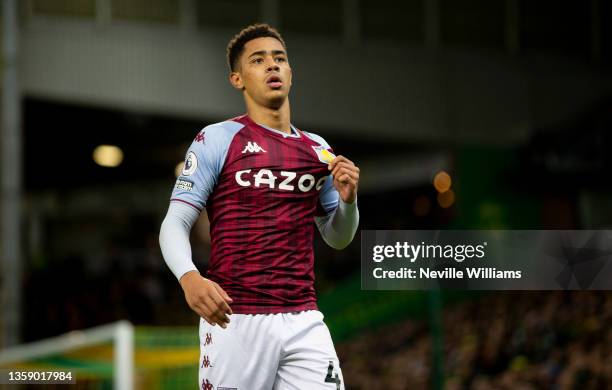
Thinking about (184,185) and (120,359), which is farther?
(120,359)

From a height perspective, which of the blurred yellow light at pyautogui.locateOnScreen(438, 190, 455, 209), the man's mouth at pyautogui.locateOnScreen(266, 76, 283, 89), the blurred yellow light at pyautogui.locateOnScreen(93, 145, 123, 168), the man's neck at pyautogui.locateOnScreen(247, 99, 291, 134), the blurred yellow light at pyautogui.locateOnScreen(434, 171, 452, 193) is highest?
the blurred yellow light at pyautogui.locateOnScreen(93, 145, 123, 168)

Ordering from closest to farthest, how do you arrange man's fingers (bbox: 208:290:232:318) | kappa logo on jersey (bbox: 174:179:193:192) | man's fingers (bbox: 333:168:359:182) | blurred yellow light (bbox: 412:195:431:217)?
man's fingers (bbox: 208:290:232:318), man's fingers (bbox: 333:168:359:182), kappa logo on jersey (bbox: 174:179:193:192), blurred yellow light (bbox: 412:195:431:217)

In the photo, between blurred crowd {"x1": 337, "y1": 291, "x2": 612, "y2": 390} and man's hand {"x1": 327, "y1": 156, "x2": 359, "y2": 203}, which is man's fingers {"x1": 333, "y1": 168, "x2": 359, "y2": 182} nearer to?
man's hand {"x1": 327, "y1": 156, "x2": 359, "y2": 203}

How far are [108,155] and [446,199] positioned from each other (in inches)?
283

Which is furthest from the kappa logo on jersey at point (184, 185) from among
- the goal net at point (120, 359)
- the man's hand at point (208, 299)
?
the goal net at point (120, 359)

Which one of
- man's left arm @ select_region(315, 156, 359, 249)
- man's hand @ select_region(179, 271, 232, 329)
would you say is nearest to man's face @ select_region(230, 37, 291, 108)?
man's left arm @ select_region(315, 156, 359, 249)

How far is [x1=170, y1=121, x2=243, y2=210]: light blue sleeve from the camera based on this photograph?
3982 millimetres

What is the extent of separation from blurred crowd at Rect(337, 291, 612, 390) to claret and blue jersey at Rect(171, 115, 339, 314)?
20.9ft

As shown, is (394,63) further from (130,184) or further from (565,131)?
(130,184)

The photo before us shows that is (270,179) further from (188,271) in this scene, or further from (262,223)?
(188,271)

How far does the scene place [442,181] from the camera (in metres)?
20.8

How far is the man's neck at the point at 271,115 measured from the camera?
13.6 feet

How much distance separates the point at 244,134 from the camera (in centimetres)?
413

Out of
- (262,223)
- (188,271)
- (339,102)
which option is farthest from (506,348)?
(188,271)
